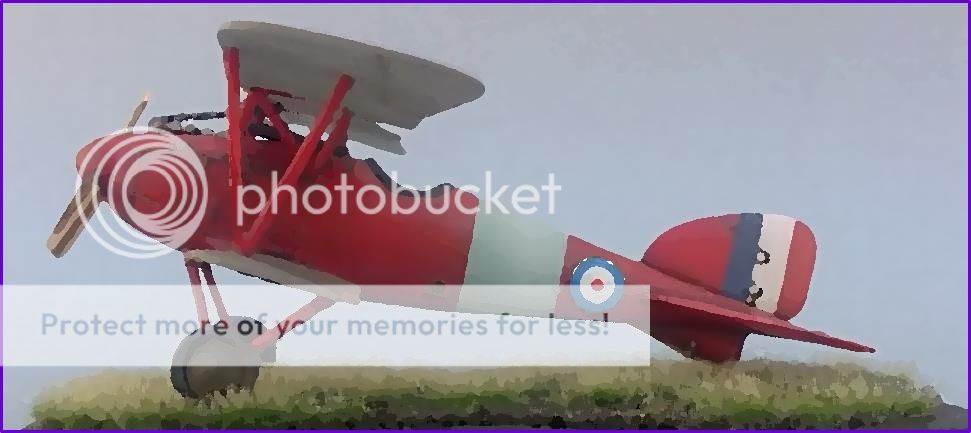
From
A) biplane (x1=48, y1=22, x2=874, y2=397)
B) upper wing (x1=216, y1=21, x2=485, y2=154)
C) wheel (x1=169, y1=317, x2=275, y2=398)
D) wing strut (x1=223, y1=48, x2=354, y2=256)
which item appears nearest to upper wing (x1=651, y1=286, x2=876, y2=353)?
biplane (x1=48, y1=22, x2=874, y2=397)

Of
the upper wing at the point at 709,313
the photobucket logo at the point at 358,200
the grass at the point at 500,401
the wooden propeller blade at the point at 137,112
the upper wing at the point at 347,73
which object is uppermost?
the upper wing at the point at 347,73

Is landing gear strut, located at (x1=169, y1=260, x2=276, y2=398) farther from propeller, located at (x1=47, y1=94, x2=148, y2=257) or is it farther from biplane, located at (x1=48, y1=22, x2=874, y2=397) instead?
propeller, located at (x1=47, y1=94, x2=148, y2=257)

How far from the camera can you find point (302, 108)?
306 cm

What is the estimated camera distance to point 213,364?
105 inches

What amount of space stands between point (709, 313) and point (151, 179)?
220 centimetres

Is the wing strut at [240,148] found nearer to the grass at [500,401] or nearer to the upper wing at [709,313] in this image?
the grass at [500,401]

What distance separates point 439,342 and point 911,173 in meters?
2.81

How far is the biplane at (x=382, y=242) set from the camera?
2.57 meters

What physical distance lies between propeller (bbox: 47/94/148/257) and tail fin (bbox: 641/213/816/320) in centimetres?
224

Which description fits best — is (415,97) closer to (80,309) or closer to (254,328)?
(254,328)

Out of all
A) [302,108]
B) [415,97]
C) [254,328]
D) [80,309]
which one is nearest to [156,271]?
[80,309]

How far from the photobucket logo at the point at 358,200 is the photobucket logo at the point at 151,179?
0.63 ft

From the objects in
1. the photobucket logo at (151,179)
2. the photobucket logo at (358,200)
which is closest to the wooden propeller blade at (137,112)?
the photobucket logo at (151,179)

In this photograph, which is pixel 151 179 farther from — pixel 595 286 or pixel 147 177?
pixel 595 286
